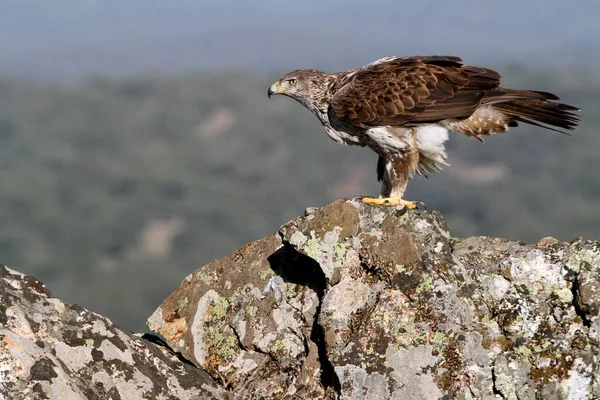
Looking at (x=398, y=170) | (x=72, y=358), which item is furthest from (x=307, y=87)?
(x=72, y=358)

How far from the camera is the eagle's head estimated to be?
12.9 m

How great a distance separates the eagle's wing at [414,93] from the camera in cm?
1180

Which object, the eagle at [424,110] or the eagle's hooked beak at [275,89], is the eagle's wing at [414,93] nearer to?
the eagle at [424,110]

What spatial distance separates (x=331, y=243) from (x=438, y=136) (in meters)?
3.61

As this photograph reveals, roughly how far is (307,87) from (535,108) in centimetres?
358

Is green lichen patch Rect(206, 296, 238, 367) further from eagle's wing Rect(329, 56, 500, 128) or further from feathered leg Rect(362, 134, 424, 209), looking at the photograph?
eagle's wing Rect(329, 56, 500, 128)

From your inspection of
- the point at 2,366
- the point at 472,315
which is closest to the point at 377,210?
the point at 472,315

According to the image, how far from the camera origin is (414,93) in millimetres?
11875

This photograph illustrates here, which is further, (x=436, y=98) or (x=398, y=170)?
(x=436, y=98)

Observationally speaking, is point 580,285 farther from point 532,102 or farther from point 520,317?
point 532,102


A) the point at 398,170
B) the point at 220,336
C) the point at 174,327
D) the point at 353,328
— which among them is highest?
the point at 398,170

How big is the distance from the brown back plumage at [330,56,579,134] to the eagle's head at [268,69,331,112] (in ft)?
2.20

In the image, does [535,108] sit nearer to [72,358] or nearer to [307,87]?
[307,87]

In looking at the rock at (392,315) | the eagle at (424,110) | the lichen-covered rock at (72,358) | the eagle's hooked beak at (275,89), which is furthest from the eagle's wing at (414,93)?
the lichen-covered rock at (72,358)
